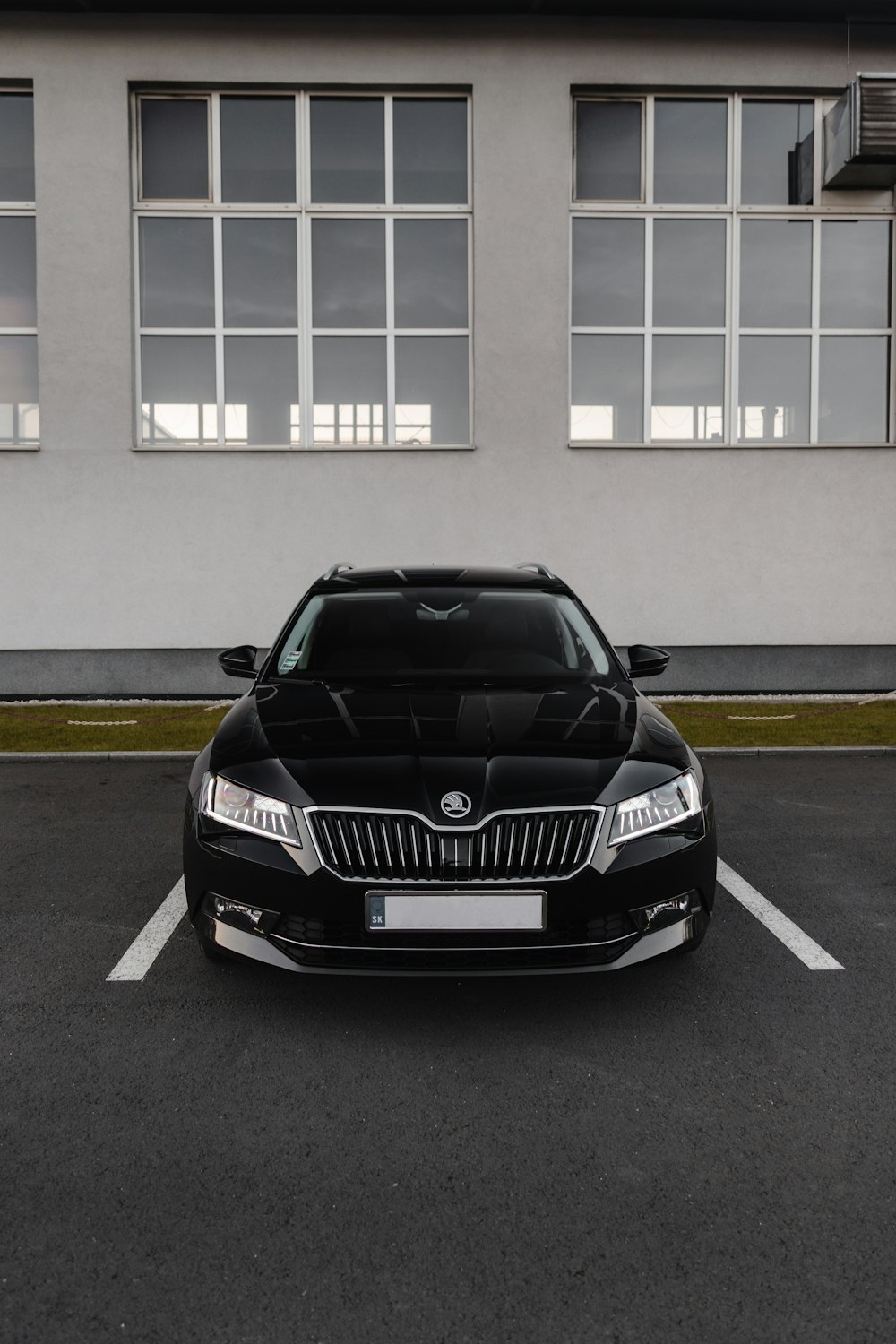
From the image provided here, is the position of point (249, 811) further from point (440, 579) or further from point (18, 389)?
point (18, 389)

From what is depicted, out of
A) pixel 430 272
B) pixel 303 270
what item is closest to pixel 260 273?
pixel 303 270

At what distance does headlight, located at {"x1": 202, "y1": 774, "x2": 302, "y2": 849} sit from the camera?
305cm

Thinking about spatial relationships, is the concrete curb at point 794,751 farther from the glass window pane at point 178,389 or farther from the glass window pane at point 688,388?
the glass window pane at point 178,389

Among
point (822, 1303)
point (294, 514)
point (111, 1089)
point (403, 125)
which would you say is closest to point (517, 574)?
point (111, 1089)

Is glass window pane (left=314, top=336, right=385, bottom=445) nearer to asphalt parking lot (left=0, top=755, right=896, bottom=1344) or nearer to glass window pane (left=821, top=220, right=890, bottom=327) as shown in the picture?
glass window pane (left=821, top=220, right=890, bottom=327)

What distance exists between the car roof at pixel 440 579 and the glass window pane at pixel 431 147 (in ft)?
26.1

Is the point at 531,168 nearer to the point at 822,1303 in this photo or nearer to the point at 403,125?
the point at 403,125

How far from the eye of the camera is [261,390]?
1134 cm

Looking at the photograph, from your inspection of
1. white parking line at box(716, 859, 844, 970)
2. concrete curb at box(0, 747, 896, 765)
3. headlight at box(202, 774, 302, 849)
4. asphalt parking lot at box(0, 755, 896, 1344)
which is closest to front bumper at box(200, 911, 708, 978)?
asphalt parking lot at box(0, 755, 896, 1344)

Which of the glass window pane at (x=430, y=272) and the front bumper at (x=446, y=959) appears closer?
the front bumper at (x=446, y=959)

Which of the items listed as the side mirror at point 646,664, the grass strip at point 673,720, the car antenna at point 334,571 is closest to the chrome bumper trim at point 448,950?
the side mirror at point 646,664

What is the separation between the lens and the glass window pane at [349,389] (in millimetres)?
11289

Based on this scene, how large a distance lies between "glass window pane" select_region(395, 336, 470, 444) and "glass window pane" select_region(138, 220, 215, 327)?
2.34 m

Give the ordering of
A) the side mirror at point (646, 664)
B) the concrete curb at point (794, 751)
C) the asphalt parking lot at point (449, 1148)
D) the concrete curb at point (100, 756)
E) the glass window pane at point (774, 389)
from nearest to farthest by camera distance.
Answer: the asphalt parking lot at point (449, 1148) → the side mirror at point (646, 664) → the concrete curb at point (100, 756) → the concrete curb at point (794, 751) → the glass window pane at point (774, 389)
